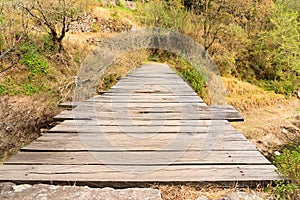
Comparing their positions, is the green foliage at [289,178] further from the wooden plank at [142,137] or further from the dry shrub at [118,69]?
the dry shrub at [118,69]

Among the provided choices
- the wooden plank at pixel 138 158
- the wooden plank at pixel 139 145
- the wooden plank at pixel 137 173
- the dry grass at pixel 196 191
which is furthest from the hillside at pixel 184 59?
the dry grass at pixel 196 191

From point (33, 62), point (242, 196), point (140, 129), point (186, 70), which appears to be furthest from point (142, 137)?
point (186, 70)

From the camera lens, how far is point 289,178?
1.04m

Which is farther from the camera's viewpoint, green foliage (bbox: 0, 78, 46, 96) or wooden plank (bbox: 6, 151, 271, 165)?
green foliage (bbox: 0, 78, 46, 96)

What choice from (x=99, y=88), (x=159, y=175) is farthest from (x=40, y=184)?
(x=99, y=88)

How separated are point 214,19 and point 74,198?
30.7ft

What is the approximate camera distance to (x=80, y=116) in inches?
81.1

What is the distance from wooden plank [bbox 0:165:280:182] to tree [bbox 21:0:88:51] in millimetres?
6275

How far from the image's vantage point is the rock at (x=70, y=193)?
0.93 metres

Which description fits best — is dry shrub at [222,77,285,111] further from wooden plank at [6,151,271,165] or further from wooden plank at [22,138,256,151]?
wooden plank at [6,151,271,165]

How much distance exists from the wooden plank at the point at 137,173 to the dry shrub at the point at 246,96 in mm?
6926

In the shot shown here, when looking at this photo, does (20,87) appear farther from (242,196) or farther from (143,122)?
(242,196)

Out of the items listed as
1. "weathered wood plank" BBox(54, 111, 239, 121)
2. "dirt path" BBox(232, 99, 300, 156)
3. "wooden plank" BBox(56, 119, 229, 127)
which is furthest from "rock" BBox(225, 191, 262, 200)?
"dirt path" BBox(232, 99, 300, 156)

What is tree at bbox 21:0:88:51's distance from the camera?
21.7ft
